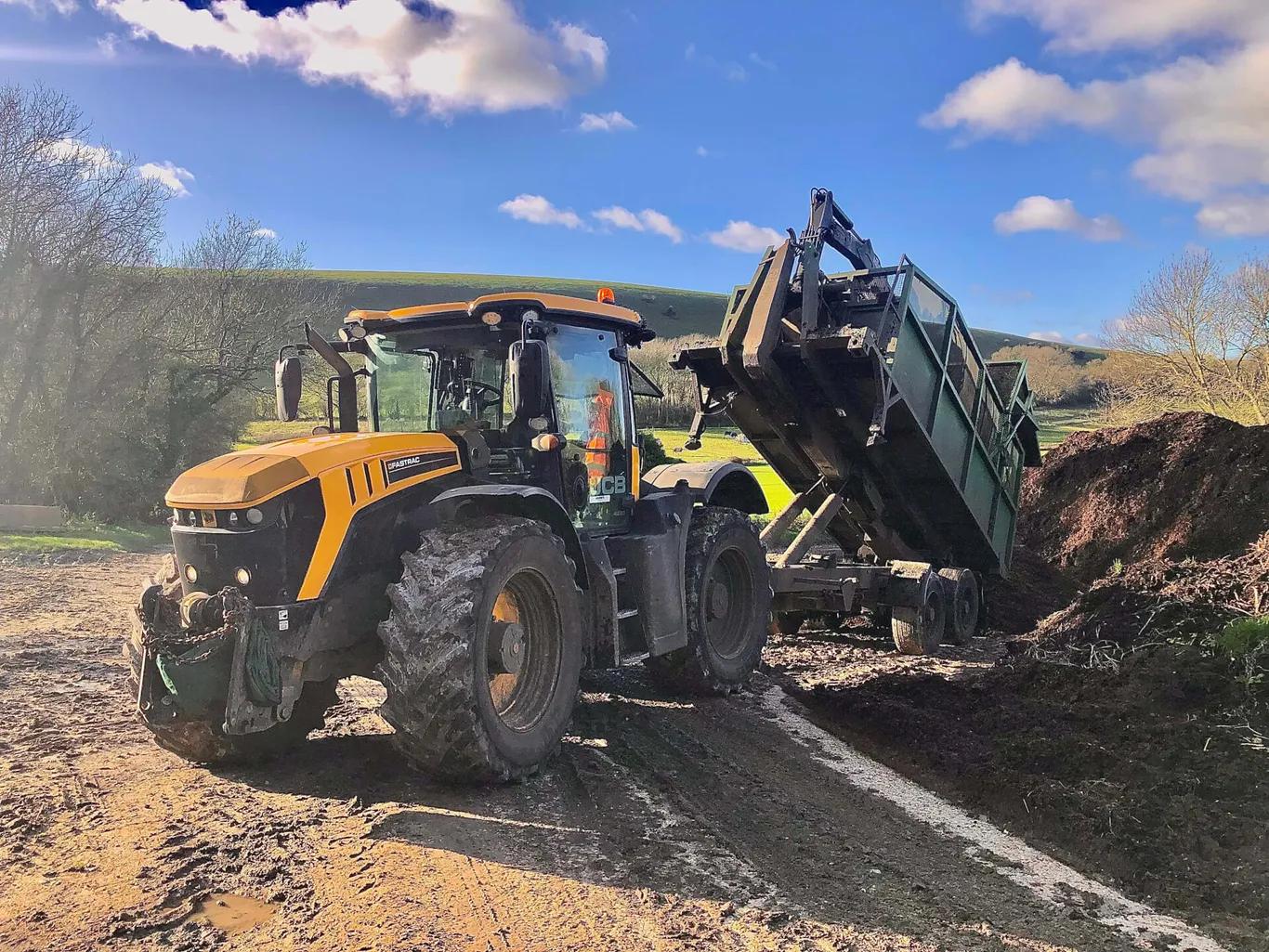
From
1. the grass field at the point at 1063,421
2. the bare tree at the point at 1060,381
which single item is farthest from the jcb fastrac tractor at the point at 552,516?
the bare tree at the point at 1060,381

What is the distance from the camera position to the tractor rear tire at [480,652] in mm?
4262

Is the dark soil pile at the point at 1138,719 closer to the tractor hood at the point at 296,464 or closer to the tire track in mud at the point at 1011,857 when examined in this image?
the tire track in mud at the point at 1011,857

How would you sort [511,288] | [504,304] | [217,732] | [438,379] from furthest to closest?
[511,288]
[438,379]
[504,304]
[217,732]

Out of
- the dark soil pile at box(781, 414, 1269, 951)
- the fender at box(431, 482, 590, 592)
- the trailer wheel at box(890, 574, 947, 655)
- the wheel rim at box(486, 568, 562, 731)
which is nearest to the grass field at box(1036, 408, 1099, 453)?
the dark soil pile at box(781, 414, 1269, 951)

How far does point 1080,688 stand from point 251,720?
529 centimetres

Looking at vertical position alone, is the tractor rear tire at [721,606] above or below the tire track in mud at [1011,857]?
above

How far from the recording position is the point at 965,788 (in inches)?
197

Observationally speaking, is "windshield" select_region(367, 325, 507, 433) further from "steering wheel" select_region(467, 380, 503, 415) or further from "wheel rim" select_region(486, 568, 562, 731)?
"wheel rim" select_region(486, 568, 562, 731)

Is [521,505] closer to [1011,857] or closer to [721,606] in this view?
[721,606]

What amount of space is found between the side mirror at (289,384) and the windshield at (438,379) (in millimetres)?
459

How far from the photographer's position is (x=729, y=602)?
7.46 meters

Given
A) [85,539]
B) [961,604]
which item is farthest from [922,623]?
[85,539]

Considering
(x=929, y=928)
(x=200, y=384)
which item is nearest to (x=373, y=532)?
(x=929, y=928)

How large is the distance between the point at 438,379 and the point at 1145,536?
31.1 feet
